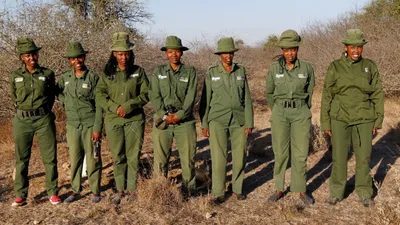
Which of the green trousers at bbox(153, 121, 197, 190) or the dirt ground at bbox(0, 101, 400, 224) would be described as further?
the green trousers at bbox(153, 121, 197, 190)

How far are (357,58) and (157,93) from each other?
2231mm

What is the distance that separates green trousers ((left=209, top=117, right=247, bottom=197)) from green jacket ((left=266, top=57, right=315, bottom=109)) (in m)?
0.63

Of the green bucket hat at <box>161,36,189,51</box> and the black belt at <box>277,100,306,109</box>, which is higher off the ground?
the green bucket hat at <box>161,36,189,51</box>

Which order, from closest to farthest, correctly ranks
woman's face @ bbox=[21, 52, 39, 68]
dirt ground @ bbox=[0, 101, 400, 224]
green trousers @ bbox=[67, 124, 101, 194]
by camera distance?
dirt ground @ bbox=[0, 101, 400, 224] < woman's face @ bbox=[21, 52, 39, 68] < green trousers @ bbox=[67, 124, 101, 194]

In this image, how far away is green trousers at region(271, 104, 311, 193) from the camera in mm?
4516

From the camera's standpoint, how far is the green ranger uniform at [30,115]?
175 inches

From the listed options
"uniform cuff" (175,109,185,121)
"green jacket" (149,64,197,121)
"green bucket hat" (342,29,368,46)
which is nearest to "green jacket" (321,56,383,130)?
"green bucket hat" (342,29,368,46)

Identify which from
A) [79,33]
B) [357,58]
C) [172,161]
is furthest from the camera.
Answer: [79,33]

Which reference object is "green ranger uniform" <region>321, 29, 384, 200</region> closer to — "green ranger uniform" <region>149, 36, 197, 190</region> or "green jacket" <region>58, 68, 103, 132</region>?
"green ranger uniform" <region>149, 36, 197, 190</region>

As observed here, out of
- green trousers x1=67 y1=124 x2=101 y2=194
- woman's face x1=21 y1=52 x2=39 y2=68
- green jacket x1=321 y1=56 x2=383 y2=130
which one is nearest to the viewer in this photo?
green jacket x1=321 y1=56 x2=383 y2=130

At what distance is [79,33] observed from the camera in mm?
7891

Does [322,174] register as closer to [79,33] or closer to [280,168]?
[280,168]

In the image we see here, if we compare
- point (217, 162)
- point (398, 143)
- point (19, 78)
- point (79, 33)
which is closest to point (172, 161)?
point (217, 162)

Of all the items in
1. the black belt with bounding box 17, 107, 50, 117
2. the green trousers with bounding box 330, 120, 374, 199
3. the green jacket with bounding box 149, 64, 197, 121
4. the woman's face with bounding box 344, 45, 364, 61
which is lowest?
the green trousers with bounding box 330, 120, 374, 199
